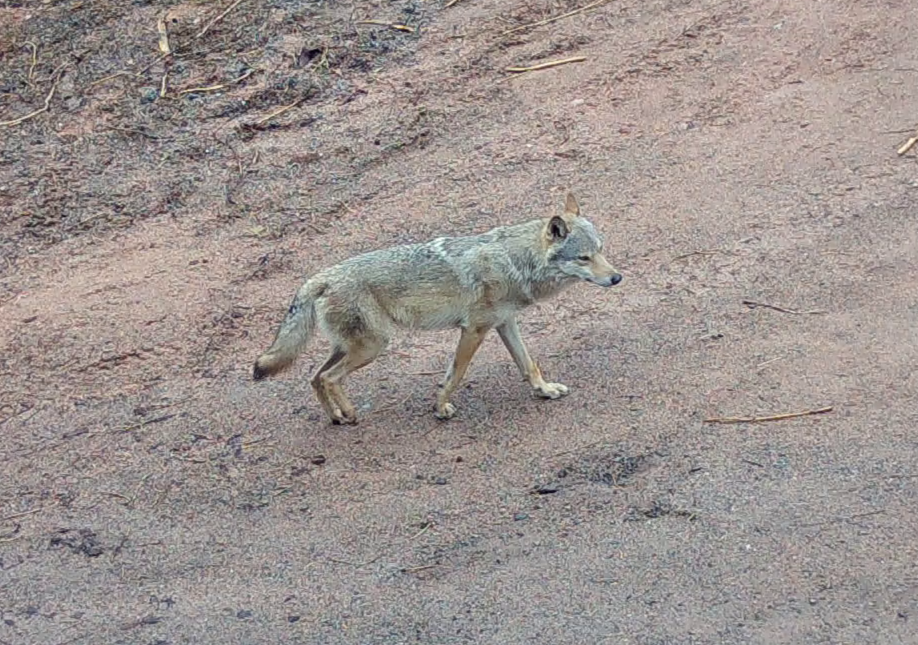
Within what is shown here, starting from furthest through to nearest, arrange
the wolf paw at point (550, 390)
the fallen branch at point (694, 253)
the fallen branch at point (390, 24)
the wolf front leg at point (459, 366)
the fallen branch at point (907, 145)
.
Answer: the fallen branch at point (390, 24), the fallen branch at point (907, 145), the fallen branch at point (694, 253), the wolf paw at point (550, 390), the wolf front leg at point (459, 366)

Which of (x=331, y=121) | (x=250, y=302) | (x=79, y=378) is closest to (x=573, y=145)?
(x=331, y=121)

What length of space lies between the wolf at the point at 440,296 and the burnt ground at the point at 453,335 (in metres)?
0.35

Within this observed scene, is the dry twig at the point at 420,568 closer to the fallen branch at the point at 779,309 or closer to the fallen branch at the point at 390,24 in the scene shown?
the fallen branch at the point at 779,309

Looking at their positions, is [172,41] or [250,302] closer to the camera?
[250,302]

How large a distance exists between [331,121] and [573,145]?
96.3 inches

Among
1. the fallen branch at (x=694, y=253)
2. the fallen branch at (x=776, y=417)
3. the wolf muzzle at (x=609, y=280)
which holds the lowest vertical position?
the fallen branch at (x=776, y=417)

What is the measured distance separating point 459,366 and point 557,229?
1091mm

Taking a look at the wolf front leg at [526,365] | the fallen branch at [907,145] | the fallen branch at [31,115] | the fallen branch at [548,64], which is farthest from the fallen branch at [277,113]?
the fallen branch at [907,145]

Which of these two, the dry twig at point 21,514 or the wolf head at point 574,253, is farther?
the wolf head at point 574,253

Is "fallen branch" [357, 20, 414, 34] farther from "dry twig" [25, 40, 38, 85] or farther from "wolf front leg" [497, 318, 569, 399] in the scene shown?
"wolf front leg" [497, 318, 569, 399]

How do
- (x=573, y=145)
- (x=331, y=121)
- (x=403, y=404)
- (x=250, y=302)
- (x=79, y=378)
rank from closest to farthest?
(x=403, y=404) → (x=79, y=378) → (x=250, y=302) → (x=573, y=145) → (x=331, y=121)

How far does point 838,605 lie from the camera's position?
5934 mm

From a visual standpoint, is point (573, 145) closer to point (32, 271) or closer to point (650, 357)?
point (650, 357)

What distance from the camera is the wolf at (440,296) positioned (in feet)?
25.4
